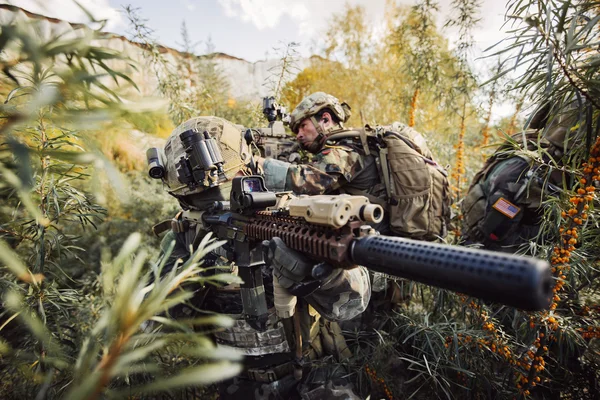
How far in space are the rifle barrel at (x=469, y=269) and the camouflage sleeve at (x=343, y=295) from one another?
0.51 metres

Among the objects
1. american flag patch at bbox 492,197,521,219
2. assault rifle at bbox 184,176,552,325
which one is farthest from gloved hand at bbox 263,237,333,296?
american flag patch at bbox 492,197,521,219

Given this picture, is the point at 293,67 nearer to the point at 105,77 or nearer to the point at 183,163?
the point at 183,163

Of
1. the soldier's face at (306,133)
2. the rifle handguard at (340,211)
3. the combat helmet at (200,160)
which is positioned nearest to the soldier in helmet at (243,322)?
the combat helmet at (200,160)

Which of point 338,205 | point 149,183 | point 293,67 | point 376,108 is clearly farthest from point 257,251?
point 376,108

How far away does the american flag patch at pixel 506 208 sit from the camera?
2377mm

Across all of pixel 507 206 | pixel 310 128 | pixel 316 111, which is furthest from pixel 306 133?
pixel 507 206

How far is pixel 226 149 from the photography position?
215 cm

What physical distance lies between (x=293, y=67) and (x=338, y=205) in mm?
3294

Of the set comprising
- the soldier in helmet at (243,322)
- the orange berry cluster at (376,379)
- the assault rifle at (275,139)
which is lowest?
the orange berry cluster at (376,379)

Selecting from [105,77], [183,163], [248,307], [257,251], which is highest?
[105,77]

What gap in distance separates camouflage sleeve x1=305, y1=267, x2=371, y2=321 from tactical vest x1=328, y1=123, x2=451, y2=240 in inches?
48.9

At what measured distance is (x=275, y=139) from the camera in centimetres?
356

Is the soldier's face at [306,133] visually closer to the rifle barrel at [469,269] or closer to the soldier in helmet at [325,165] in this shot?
the soldier in helmet at [325,165]

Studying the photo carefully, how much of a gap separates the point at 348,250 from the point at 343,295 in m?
0.56
